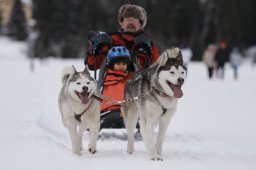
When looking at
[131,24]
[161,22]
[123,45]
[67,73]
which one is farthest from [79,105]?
[161,22]

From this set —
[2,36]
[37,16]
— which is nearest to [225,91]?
[37,16]

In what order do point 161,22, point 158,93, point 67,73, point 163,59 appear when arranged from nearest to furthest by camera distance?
point 163,59
point 158,93
point 67,73
point 161,22

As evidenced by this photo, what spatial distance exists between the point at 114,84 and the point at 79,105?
0.92 meters

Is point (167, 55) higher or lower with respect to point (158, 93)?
higher

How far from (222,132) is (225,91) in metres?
8.01

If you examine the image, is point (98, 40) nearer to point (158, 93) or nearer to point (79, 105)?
point (79, 105)

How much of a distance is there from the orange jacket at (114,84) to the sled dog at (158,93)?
0.55 m

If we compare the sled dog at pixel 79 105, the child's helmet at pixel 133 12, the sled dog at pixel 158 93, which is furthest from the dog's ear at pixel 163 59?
the child's helmet at pixel 133 12

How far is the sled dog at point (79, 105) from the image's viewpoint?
5.74m

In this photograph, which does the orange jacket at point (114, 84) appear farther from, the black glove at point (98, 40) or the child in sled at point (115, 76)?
the black glove at point (98, 40)

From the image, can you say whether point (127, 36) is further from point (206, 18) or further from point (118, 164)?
point (206, 18)

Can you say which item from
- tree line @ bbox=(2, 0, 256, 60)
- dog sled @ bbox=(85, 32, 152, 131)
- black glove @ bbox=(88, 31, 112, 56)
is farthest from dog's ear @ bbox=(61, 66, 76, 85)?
tree line @ bbox=(2, 0, 256, 60)

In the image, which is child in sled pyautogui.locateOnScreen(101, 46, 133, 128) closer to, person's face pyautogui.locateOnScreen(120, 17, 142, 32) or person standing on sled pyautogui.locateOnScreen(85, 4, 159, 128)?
person standing on sled pyautogui.locateOnScreen(85, 4, 159, 128)

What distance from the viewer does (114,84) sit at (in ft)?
21.7
